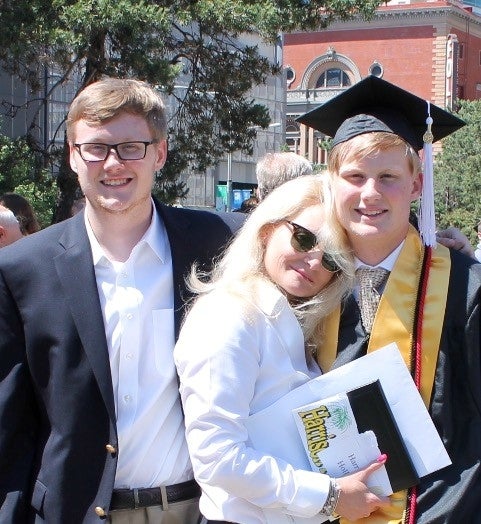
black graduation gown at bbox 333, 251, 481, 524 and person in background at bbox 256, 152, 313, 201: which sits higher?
person in background at bbox 256, 152, 313, 201

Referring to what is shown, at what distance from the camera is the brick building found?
5609 centimetres

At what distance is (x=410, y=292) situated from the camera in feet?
8.87

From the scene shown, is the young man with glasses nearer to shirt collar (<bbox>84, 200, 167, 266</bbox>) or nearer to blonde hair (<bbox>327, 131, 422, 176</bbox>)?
shirt collar (<bbox>84, 200, 167, 266</bbox>)

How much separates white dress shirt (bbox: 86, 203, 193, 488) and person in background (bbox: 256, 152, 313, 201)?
2.00 meters

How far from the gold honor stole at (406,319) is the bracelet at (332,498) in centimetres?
10

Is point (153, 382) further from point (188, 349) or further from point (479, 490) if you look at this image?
point (479, 490)

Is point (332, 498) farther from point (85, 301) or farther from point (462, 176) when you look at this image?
point (462, 176)

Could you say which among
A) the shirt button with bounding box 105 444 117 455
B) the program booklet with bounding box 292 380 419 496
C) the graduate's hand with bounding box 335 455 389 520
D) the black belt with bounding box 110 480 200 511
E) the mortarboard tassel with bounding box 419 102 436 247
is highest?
the mortarboard tassel with bounding box 419 102 436 247

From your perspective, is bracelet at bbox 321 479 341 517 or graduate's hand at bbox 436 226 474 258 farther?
graduate's hand at bbox 436 226 474 258

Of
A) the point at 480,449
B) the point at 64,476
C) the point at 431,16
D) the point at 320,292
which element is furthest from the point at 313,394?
the point at 431,16

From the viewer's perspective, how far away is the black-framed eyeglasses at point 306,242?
2684 mm

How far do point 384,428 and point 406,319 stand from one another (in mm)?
322

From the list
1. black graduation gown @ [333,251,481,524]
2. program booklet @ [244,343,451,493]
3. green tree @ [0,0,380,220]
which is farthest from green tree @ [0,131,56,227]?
black graduation gown @ [333,251,481,524]

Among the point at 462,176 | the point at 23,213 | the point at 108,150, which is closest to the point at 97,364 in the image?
the point at 108,150
